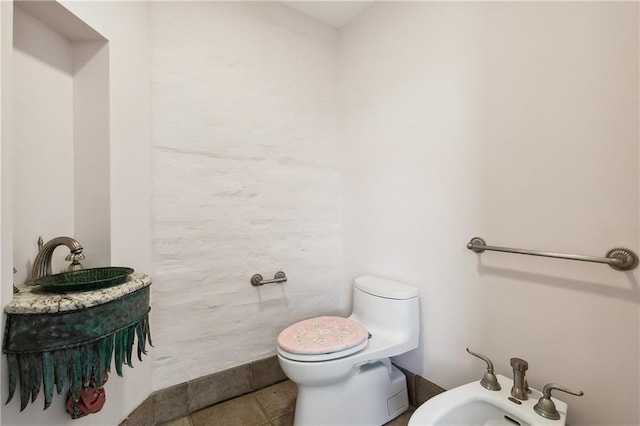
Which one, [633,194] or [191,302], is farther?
[191,302]

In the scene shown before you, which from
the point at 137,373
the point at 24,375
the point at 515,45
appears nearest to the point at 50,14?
the point at 24,375

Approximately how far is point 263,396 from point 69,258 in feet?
3.94

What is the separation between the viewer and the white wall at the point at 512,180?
909mm

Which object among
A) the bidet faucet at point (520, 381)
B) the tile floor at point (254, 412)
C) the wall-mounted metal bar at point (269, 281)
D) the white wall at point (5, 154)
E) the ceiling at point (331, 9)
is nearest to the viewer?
the white wall at point (5, 154)

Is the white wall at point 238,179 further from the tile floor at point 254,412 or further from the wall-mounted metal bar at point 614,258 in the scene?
the wall-mounted metal bar at point 614,258

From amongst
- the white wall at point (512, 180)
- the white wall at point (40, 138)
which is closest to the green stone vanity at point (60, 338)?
the white wall at point (40, 138)

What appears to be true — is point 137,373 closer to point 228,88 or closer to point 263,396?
point 263,396

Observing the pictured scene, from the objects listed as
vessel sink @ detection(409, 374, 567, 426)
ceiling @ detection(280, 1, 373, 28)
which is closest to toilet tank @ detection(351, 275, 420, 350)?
vessel sink @ detection(409, 374, 567, 426)

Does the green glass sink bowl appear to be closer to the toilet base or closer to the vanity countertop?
the vanity countertop

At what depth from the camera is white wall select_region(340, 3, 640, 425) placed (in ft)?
2.98

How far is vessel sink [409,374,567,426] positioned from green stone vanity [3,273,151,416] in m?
0.98

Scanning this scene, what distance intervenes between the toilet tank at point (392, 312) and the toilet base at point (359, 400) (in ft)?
0.59

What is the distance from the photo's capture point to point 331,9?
1788 mm

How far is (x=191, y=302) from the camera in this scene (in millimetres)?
1462
